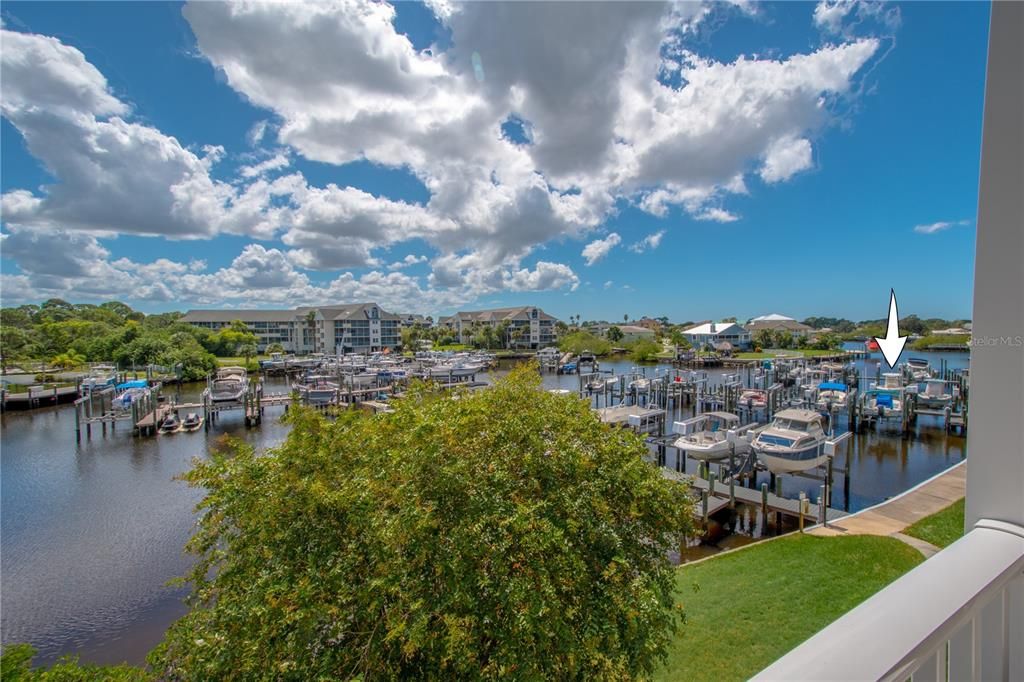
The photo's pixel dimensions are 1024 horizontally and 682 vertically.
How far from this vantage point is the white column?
4.49ft

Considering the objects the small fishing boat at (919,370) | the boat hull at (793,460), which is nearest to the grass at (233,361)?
the boat hull at (793,460)

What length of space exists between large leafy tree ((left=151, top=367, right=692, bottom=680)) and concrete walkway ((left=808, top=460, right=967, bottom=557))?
7.00 meters

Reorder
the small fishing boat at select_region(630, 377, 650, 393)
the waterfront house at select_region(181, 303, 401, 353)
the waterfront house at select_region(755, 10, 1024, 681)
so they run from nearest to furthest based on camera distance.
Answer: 1. the waterfront house at select_region(755, 10, 1024, 681)
2. the small fishing boat at select_region(630, 377, 650, 393)
3. the waterfront house at select_region(181, 303, 401, 353)

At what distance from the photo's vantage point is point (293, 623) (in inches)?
161

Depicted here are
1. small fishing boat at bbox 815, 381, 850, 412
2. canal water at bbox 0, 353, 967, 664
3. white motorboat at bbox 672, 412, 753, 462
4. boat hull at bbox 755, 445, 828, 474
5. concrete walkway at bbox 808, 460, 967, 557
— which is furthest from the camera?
small fishing boat at bbox 815, 381, 850, 412

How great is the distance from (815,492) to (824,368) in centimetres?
2813

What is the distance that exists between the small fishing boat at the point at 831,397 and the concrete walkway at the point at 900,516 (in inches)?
498

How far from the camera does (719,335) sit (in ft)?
218

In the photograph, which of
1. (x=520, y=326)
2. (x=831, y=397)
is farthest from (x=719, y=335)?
(x=831, y=397)

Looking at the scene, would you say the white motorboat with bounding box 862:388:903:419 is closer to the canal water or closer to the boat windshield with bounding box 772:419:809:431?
the canal water

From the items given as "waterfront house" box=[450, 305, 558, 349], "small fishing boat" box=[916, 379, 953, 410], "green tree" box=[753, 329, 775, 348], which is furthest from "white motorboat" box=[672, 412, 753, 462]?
"waterfront house" box=[450, 305, 558, 349]

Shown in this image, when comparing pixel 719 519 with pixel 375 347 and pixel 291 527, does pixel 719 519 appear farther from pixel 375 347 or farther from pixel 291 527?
pixel 375 347

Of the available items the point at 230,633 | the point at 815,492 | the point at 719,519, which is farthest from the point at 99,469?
the point at 815,492

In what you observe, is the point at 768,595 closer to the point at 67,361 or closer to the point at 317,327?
the point at 67,361
